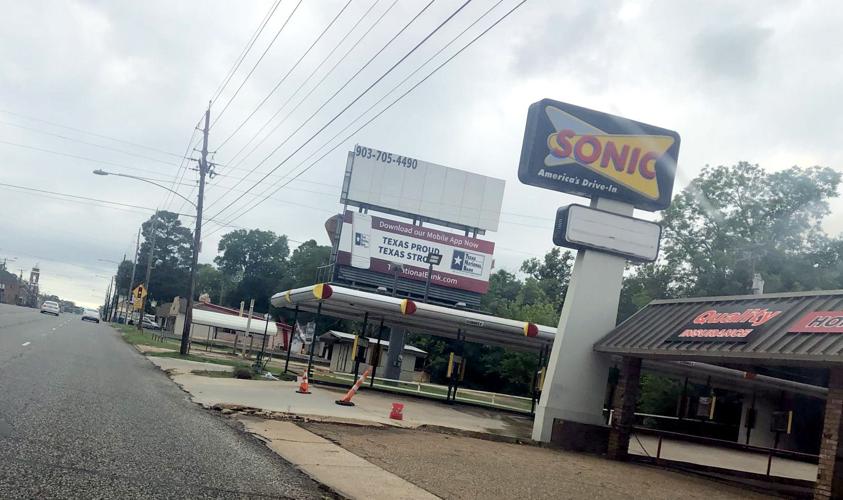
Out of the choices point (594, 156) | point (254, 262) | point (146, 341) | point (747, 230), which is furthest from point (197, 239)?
point (254, 262)

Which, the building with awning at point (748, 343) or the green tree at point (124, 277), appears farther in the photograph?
the green tree at point (124, 277)

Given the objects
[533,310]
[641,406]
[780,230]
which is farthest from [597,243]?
[533,310]

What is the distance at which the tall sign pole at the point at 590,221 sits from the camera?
19.2 meters

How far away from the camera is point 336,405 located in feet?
65.5

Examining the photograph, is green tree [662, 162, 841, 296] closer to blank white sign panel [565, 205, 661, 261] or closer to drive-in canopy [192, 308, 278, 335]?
blank white sign panel [565, 205, 661, 261]

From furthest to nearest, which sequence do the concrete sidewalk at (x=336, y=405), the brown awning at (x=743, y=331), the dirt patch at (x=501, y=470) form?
the concrete sidewalk at (x=336, y=405)
the brown awning at (x=743, y=331)
the dirt patch at (x=501, y=470)

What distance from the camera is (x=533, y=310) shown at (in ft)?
183

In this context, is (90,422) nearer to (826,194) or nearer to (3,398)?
(3,398)

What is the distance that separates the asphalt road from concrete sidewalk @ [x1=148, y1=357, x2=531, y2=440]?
2.30 metres

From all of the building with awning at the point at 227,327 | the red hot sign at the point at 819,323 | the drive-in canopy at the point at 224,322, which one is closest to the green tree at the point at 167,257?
the building with awning at the point at 227,327

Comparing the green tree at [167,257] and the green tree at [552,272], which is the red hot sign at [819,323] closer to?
the green tree at [552,272]

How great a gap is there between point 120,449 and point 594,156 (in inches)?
583

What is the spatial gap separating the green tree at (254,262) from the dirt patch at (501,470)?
9389cm

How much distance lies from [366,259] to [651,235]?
775 inches
